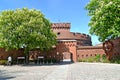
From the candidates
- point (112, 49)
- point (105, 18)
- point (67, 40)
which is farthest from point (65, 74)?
point (67, 40)

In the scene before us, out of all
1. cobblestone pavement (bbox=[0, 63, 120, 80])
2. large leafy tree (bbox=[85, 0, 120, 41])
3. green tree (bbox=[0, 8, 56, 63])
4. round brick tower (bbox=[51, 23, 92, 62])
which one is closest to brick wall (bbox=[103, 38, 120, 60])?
large leafy tree (bbox=[85, 0, 120, 41])

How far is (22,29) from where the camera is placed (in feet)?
119

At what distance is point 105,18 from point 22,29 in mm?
11697

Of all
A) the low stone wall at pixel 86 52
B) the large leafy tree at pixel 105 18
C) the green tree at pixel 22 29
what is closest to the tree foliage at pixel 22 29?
the green tree at pixel 22 29

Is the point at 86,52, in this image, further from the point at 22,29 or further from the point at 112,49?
the point at 22,29

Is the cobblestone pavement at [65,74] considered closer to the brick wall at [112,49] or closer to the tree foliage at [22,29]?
the tree foliage at [22,29]

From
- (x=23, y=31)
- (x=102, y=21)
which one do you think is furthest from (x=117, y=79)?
(x=23, y=31)

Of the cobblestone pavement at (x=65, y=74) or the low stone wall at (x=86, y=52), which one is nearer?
the cobblestone pavement at (x=65, y=74)

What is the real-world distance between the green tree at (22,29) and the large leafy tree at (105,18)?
7609mm

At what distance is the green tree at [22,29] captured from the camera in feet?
120

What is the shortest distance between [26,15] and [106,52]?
49.7ft

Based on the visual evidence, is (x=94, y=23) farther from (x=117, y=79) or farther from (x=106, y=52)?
(x=117, y=79)

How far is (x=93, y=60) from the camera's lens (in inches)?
1767

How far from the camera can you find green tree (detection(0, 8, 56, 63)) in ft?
120
